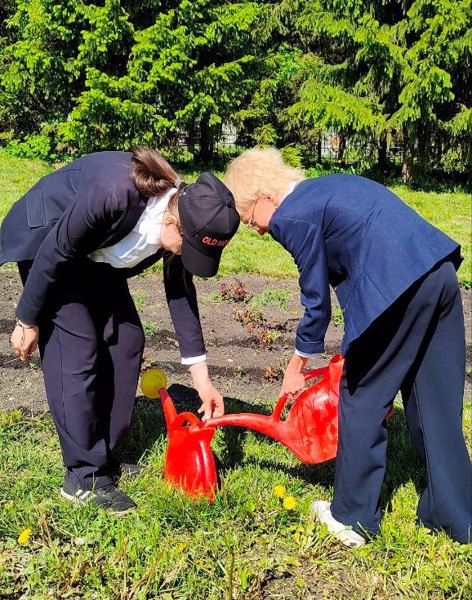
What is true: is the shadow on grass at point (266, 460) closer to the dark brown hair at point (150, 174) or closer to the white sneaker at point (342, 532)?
the white sneaker at point (342, 532)

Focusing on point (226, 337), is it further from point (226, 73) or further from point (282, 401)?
point (226, 73)

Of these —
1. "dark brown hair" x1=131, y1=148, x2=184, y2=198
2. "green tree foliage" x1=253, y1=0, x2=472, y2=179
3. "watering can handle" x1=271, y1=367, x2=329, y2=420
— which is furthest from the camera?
"green tree foliage" x1=253, y1=0, x2=472, y2=179

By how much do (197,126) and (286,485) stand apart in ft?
40.2

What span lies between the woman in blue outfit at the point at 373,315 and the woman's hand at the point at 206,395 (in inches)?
17.8

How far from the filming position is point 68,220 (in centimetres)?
223

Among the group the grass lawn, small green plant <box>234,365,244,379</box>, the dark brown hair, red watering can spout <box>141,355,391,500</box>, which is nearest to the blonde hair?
the dark brown hair

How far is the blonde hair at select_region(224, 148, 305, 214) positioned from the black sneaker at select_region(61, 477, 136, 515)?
1222 millimetres

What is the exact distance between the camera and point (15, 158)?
39.4 feet

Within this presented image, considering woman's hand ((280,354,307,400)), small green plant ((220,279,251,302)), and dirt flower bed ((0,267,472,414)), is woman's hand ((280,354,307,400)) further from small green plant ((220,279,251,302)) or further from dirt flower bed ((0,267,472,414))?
small green plant ((220,279,251,302))

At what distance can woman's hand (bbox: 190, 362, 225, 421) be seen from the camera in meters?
2.73

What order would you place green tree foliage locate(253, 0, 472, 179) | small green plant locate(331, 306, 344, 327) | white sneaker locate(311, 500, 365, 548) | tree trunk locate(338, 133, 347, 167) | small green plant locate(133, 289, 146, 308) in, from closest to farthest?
1. white sneaker locate(311, 500, 365, 548)
2. small green plant locate(331, 306, 344, 327)
3. small green plant locate(133, 289, 146, 308)
4. green tree foliage locate(253, 0, 472, 179)
5. tree trunk locate(338, 133, 347, 167)

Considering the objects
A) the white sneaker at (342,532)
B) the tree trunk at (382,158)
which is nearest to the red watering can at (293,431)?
the white sneaker at (342,532)

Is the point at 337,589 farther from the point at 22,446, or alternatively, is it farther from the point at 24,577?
the point at 22,446

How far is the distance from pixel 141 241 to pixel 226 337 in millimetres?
2371
